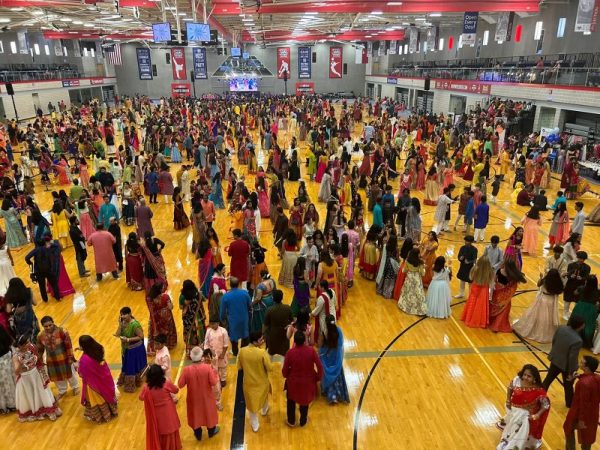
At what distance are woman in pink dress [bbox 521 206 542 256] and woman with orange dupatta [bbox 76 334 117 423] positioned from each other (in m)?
8.57

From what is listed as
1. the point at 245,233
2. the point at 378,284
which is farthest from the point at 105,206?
the point at 378,284

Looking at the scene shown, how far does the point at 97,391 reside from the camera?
199 inches

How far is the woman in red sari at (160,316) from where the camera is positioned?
587cm

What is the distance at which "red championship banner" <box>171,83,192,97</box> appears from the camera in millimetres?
47875

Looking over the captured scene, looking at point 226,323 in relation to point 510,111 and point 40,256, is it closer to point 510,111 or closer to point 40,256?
point 40,256

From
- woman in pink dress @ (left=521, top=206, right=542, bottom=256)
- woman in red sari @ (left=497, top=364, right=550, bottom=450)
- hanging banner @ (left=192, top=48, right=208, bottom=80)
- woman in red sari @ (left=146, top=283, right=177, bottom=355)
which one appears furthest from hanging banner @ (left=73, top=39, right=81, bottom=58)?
woman in red sari @ (left=497, top=364, right=550, bottom=450)

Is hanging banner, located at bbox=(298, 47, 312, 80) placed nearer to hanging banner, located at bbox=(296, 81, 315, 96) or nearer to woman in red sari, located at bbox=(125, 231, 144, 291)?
hanging banner, located at bbox=(296, 81, 315, 96)

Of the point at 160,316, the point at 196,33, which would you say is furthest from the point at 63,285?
the point at 196,33

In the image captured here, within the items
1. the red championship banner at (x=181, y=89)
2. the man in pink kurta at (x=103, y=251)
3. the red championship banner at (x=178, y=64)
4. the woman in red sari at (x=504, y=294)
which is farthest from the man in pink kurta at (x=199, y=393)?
the red championship banner at (x=181, y=89)

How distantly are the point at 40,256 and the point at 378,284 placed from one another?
5.81m

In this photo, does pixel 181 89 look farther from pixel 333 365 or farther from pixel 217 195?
pixel 333 365

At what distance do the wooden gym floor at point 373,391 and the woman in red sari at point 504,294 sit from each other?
0.55 feet

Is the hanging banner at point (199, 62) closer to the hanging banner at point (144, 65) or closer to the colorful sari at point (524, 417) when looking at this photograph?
the hanging banner at point (144, 65)

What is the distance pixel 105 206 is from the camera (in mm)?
9484
